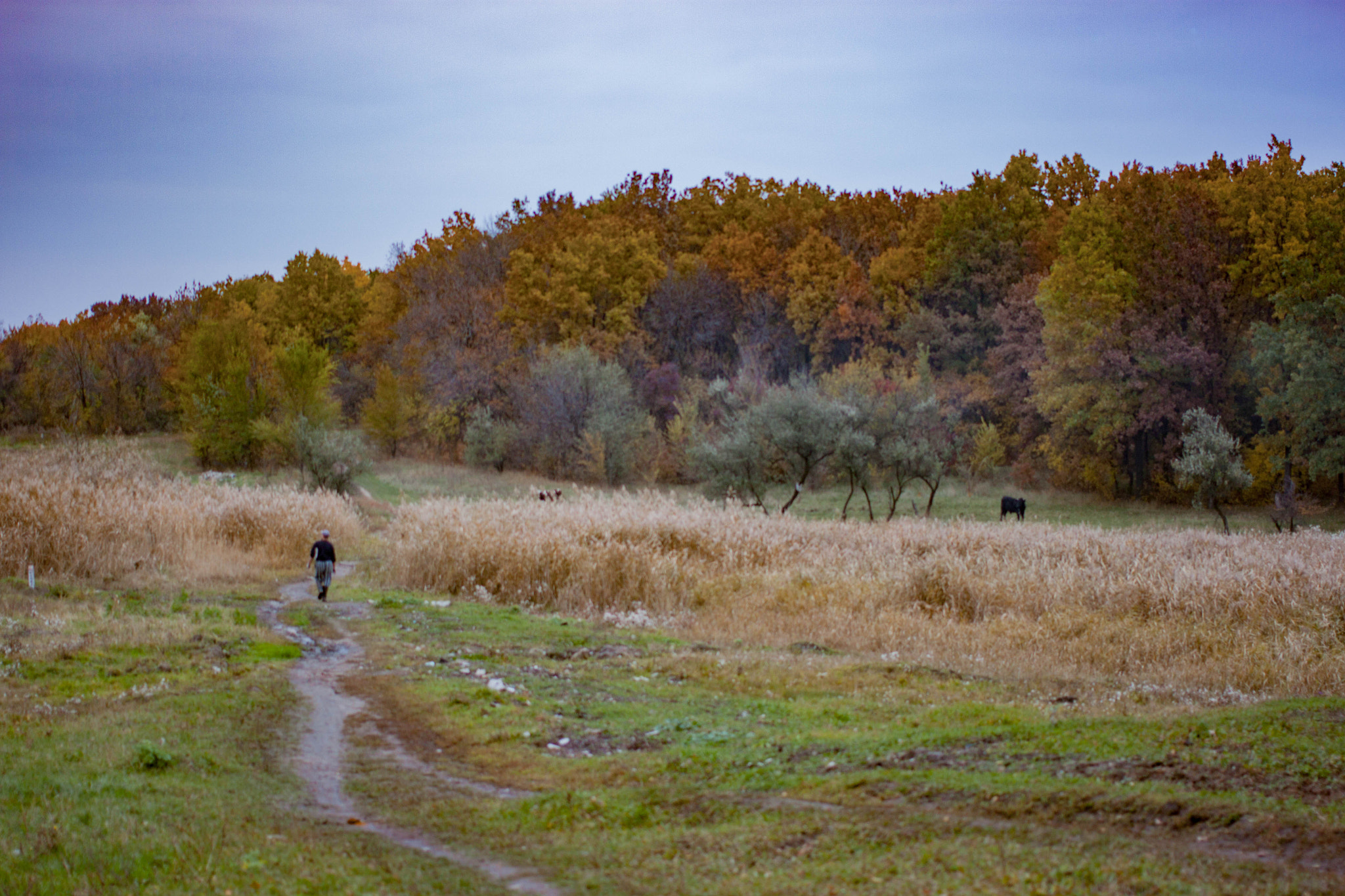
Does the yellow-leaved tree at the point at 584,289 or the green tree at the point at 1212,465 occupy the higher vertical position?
the yellow-leaved tree at the point at 584,289

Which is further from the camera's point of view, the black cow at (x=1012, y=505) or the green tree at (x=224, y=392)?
the green tree at (x=224, y=392)

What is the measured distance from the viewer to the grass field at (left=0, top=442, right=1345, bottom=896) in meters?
5.47

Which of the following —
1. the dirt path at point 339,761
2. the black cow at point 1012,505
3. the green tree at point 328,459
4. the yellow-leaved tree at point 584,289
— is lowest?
the dirt path at point 339,761

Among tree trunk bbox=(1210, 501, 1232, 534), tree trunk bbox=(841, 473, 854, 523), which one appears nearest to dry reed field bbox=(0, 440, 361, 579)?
tree trunk bbox=(841, 473, 854, 523)

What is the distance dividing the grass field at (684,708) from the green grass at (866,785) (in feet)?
0.10

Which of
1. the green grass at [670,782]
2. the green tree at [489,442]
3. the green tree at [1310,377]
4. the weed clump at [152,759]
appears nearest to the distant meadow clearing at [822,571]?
the green grass at [670,782]

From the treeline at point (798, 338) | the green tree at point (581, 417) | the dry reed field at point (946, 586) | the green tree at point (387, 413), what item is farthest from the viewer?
the green tree at point (387, 413)

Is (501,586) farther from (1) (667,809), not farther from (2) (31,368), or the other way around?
(2) (31,368)

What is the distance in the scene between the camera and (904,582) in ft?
60.7

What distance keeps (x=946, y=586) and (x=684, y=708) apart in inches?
349

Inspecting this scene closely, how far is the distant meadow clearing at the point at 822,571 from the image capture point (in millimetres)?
14164

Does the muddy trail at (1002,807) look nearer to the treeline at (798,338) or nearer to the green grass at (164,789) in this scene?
the green grass at (164,789)

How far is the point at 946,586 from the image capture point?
711 inches

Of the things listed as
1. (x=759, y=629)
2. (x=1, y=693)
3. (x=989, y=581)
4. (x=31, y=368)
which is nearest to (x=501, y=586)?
Result: (x=759, y=629)
